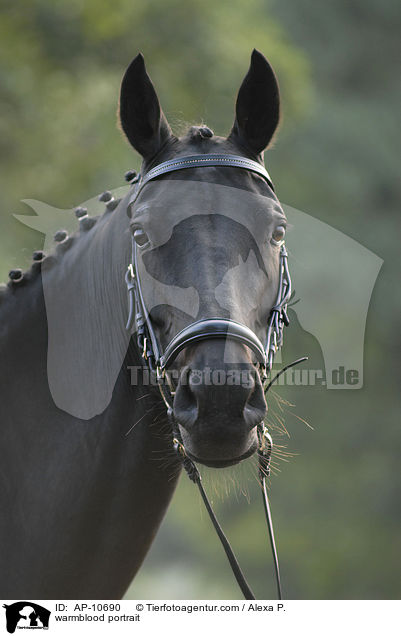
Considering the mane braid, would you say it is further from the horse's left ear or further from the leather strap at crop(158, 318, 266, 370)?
the leather strap at crop(158, 318, 266, 370)

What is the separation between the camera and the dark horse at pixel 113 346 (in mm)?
2025

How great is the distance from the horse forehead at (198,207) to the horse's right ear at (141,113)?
26cm

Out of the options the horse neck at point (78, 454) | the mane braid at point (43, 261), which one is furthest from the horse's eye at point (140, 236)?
the mane braid at point (43, 261)

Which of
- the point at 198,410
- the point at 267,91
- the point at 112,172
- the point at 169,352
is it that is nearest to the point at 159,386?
the point at 169,352

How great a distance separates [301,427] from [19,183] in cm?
423

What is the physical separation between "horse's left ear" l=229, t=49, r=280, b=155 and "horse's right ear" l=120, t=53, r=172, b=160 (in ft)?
0.88

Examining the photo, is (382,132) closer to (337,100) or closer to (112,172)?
(337,100)

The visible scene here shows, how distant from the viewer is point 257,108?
7.68 ft

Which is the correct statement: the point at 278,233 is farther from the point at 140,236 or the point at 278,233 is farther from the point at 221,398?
the point at 221,398

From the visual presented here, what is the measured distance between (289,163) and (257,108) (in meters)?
5.75
